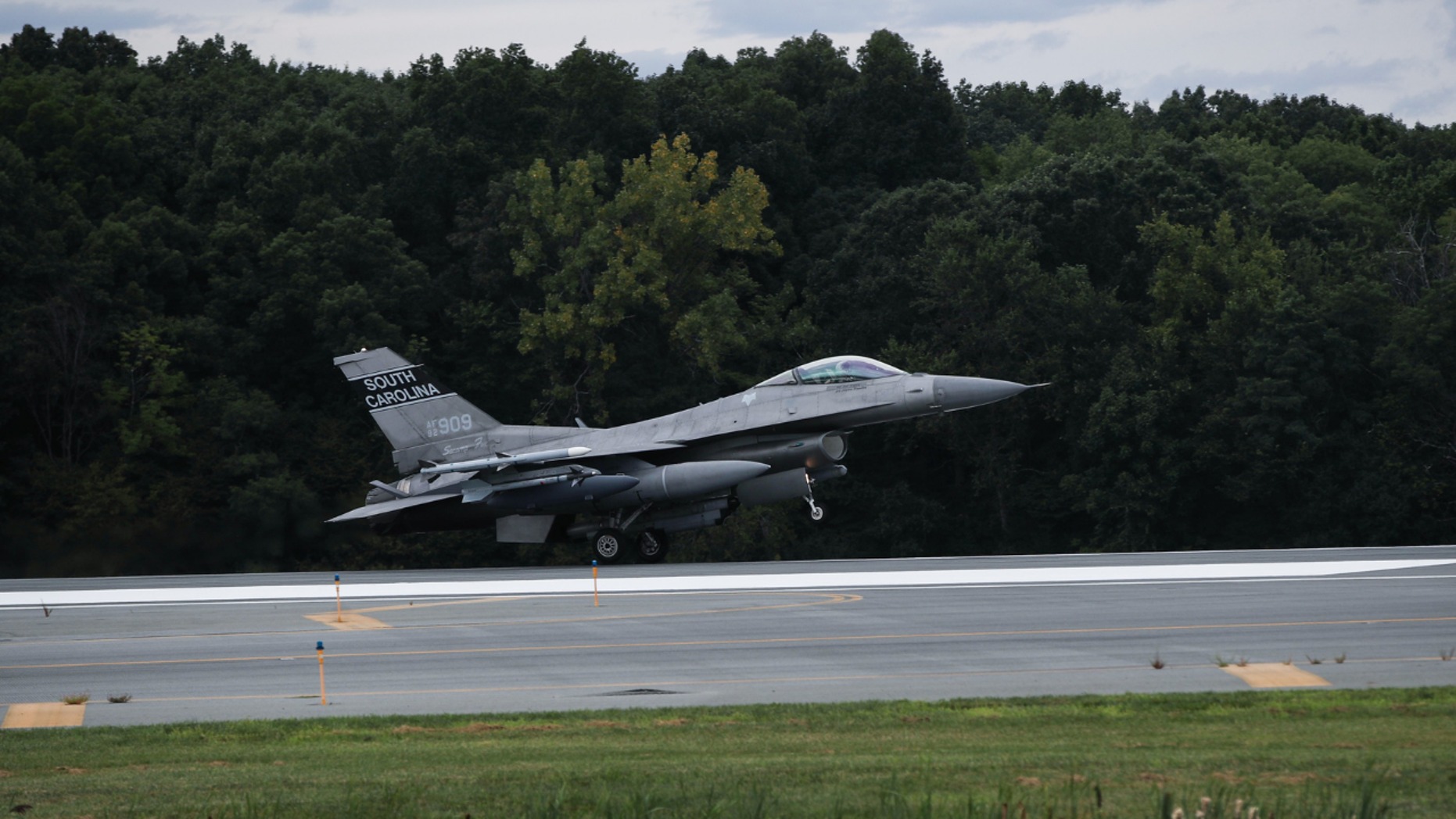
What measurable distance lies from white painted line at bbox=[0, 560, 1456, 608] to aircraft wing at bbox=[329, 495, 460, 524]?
2903 millimetres

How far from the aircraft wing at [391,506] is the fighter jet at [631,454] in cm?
3

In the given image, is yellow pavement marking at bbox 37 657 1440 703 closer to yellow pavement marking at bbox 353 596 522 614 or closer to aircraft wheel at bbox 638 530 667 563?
yellow pavement marking at bbox 353 596 522 614

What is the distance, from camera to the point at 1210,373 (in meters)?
45.8

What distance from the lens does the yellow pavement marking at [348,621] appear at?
66.1 feet

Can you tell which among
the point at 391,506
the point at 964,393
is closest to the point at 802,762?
the point at 964,393

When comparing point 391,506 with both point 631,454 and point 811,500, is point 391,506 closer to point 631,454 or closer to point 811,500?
point 631,454

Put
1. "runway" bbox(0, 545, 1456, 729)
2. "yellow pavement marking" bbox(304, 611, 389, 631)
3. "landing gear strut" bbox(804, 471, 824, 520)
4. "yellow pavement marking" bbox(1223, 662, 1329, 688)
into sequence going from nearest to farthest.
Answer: "yellow pavement marking" bbox(1223, 662, 1329, 688), "runway" bbox(0, 545, 1456, 729), "yellow pavement marking" bbox(304, 611, 389, 631), "landing gear strut" bbox(804, 471, 824, 520)

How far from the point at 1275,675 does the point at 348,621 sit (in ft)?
39.3

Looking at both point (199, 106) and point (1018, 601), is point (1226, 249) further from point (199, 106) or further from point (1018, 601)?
point (199, 106)

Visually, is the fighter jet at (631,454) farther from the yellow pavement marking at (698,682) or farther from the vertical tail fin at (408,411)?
the yellow pavement marking at (698,682)

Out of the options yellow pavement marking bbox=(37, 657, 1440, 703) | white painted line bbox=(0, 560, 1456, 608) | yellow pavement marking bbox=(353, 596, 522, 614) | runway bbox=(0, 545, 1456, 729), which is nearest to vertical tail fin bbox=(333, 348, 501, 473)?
white painted line bbox=(0, 560, 1456, 608)

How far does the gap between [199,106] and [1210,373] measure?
3673 cm

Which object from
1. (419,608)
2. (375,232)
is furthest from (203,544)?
(419,608)

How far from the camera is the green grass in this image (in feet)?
30.0
